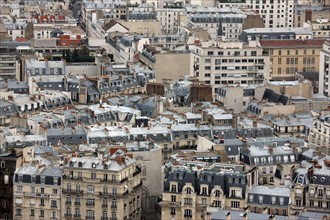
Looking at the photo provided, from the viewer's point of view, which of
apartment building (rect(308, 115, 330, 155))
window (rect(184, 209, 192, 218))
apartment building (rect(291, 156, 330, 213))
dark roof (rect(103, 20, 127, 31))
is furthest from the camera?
dark roof (rect(103, 20, 127, 31))

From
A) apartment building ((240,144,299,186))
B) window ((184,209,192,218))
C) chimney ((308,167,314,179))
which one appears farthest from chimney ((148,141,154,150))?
chimney ((308,167,314,179))

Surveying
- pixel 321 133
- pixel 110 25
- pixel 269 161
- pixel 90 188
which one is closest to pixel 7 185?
pixel 90 188

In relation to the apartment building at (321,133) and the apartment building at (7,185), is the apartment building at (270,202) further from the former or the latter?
the apartment building at (321,133)

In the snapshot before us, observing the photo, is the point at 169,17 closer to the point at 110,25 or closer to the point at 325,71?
the point at 110,25

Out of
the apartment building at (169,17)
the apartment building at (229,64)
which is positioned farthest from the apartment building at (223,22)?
the apartment building at (229,64)

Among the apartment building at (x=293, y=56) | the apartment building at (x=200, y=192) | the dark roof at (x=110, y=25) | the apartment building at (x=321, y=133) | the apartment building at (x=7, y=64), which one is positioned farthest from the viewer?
the dark roof at (x=110, y=25)

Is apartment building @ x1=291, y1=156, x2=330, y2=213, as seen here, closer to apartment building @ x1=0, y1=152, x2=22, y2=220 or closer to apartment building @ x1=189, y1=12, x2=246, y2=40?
apartment building @ x1=0, y1=152, x2=22, y2=220
